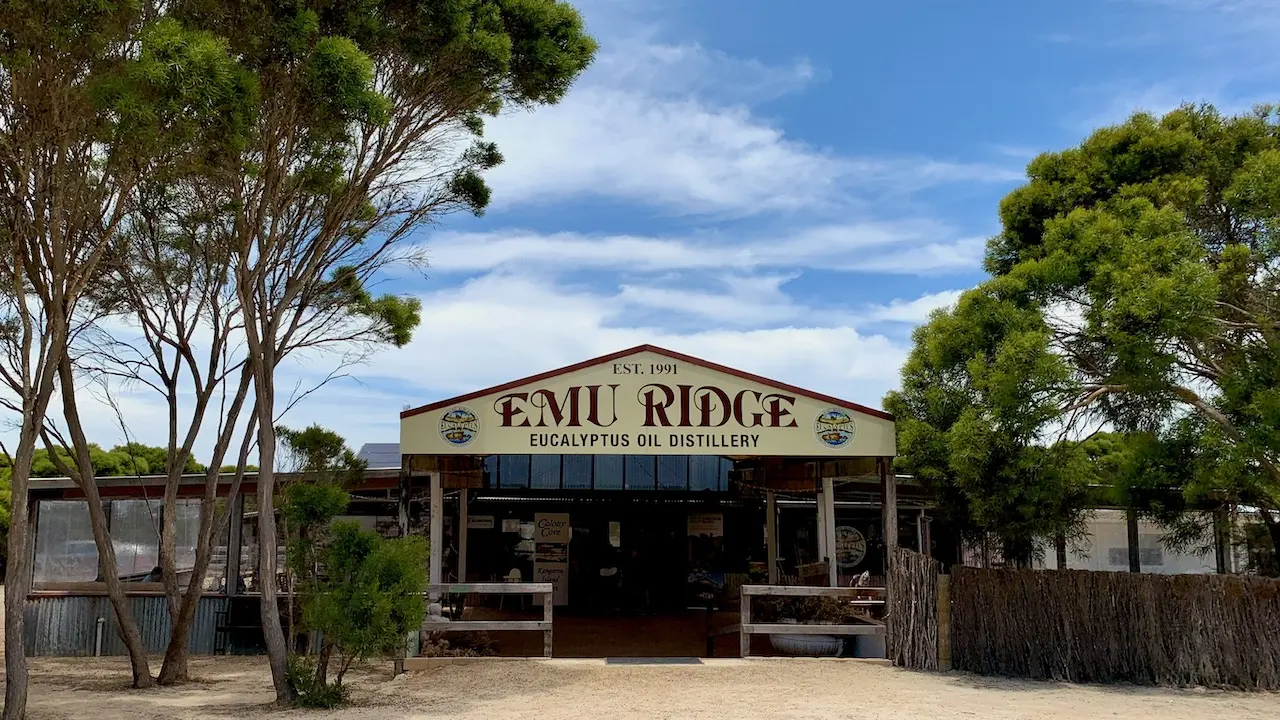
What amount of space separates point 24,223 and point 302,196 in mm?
3029

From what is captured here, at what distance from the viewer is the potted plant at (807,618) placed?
1340cm

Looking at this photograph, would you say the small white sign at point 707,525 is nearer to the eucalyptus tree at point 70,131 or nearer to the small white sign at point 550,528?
the small white sign at point 550,528

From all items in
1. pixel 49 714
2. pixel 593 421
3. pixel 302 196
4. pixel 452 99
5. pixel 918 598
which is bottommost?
pixel 49 714

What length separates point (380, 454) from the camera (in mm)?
23422

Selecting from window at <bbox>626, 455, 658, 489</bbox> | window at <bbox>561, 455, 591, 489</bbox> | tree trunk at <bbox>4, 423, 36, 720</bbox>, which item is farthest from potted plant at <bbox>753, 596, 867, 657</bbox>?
tree trunk at <bbox>4, 423, 36, 720</bbox>

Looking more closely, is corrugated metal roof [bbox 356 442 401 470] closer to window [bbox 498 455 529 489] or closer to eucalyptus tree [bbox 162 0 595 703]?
window [bbox 498 455 529 489]

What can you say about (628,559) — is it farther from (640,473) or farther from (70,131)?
(70,131)

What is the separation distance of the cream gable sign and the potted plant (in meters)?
2.26

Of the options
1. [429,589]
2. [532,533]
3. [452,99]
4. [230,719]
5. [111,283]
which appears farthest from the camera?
[532,533]

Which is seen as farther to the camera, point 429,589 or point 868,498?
point 868,498

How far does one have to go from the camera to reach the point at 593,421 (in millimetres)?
13000

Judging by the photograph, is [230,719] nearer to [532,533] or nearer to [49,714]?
[49,714]

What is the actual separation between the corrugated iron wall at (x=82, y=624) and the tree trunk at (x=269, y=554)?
215 inches

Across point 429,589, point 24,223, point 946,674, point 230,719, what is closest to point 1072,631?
point 946,674
